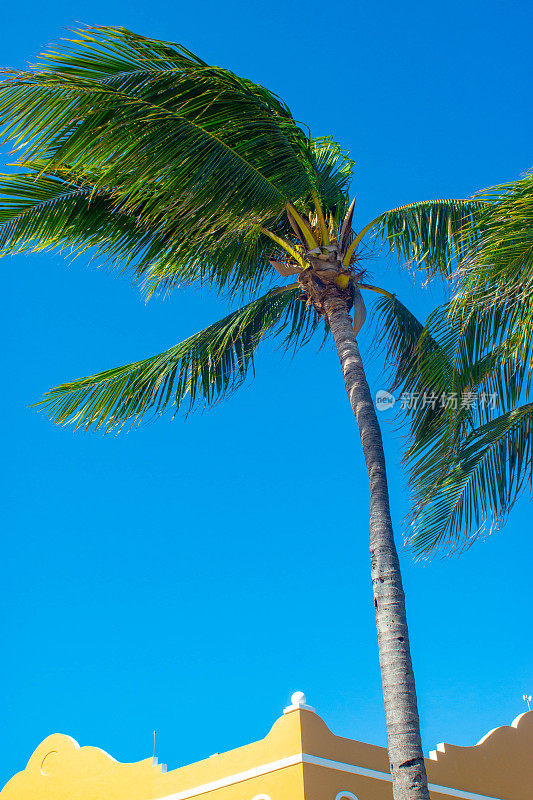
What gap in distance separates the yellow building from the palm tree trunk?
575 cm

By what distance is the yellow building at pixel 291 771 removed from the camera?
1106 cm

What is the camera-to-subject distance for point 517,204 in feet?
19.9

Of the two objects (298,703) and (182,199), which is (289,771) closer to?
(298,703)

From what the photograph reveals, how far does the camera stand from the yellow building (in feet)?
36.3

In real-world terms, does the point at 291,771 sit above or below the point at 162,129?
below

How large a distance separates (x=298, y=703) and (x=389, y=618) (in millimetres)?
6085

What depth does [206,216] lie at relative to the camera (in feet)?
23.5

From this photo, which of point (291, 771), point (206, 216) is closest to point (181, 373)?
point (206, 216)

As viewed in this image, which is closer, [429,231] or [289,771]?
[429,231]

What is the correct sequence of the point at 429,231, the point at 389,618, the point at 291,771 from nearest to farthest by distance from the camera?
the point at 389,618
the point at 429,231
the point at 291,771

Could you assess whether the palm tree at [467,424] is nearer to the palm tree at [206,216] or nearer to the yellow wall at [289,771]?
the palm tree at [206,216]

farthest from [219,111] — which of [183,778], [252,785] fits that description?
[183,778]

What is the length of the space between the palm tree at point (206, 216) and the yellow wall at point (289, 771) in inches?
217

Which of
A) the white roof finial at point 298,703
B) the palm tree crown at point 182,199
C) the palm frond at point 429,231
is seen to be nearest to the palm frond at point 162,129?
the palm tree crown at point 182,199
